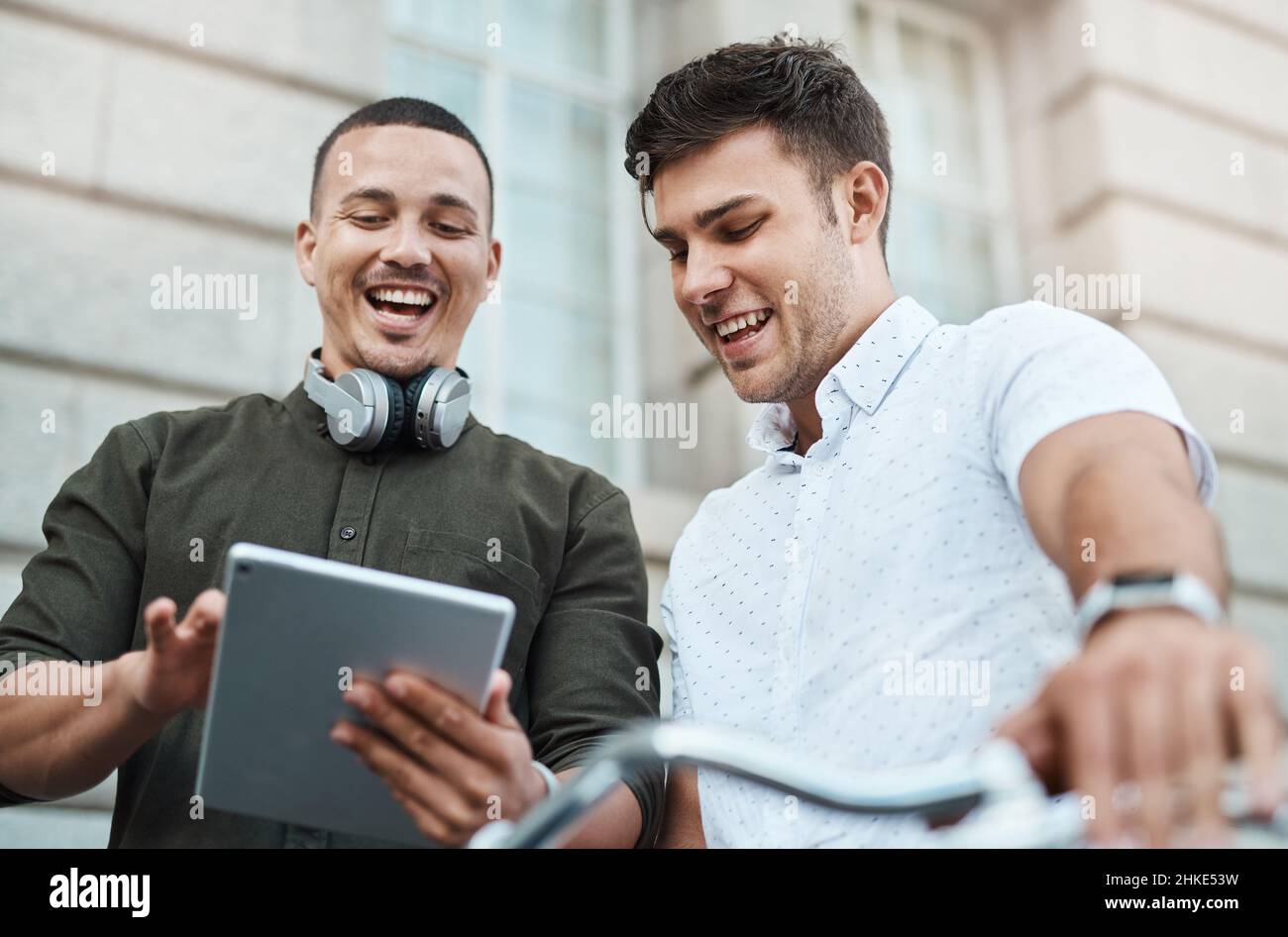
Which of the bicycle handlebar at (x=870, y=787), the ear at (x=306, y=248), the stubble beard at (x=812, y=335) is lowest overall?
the bicycle handlebar at (x=870, y=787)

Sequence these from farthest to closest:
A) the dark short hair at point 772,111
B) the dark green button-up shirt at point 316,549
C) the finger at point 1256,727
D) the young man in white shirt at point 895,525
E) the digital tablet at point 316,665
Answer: the dark short hair at point 772,111 → the dark green button-up shirt at point 316,549 → the digital tablet at point 316,665 → the young man in white shirt at point 895,525 → the finger at point 1256,727

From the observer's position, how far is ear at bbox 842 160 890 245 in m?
3.25

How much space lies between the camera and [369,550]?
284 cm

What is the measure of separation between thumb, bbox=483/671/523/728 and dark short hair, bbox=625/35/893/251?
1.72 meters

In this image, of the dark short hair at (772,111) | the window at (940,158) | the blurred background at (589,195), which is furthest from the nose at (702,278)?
the window at (940,158)

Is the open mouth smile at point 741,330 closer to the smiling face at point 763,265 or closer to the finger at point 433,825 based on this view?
the smiling face at point 763,265

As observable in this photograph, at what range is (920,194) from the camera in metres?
7.16

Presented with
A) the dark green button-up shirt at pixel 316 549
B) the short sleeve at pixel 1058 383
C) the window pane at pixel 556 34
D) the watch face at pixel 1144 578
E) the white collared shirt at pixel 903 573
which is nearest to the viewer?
the watch face at pixel 1144 578

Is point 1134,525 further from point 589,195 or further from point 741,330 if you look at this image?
point 589,195

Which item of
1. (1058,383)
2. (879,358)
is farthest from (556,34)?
(1058,383)

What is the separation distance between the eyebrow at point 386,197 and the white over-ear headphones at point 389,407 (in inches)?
19.1

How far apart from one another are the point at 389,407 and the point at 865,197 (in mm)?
1338

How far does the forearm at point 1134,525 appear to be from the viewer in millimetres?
1538

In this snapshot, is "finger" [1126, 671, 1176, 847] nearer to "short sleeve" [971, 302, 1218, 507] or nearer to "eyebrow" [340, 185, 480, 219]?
"short sleeve" [971, 302, 1218, 507]
